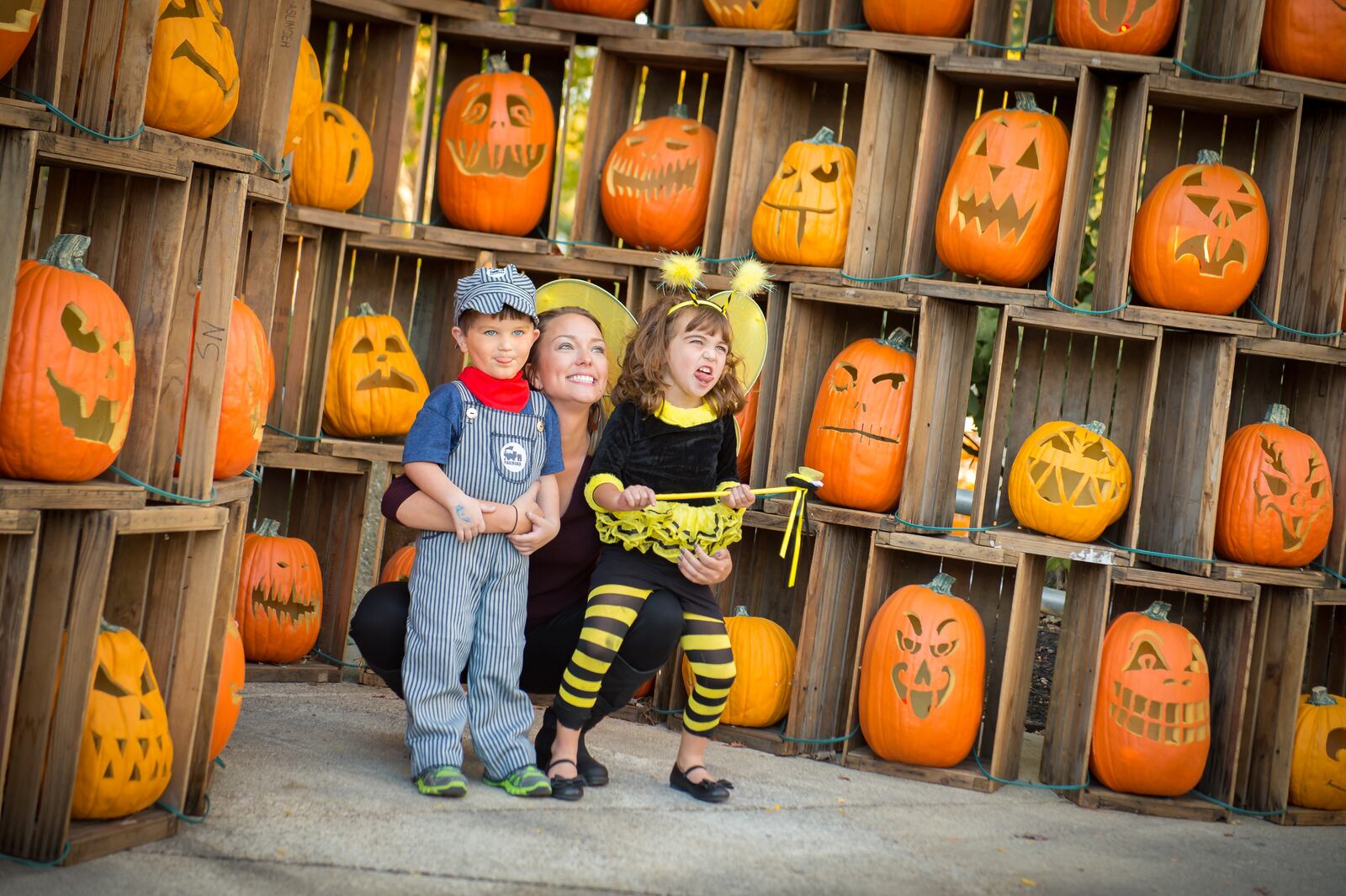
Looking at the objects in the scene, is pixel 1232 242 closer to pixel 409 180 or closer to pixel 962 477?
pixel 962 477

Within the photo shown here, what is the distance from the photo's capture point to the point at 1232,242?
169 inches

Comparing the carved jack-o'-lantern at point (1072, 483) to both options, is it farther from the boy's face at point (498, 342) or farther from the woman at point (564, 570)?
the boy's face at point (498, 342)

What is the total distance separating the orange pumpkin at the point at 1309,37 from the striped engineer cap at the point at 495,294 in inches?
109

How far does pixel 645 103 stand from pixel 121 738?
346 cm

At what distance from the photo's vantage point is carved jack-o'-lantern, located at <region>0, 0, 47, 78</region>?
254 centimetres

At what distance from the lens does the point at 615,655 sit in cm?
363

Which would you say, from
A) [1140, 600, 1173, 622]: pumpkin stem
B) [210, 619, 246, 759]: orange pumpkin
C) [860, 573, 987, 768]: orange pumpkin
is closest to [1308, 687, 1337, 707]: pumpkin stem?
[1140, 600, 1173, 622]: pumpkin stem

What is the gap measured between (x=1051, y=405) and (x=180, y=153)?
324 cm

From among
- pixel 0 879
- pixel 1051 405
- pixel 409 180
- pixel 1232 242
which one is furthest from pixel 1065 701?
pixel 409 180

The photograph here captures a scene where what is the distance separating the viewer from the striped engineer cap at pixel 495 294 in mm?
3463

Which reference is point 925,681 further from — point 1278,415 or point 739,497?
point 1278,415

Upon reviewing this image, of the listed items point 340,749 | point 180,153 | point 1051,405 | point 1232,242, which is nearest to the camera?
point 180,153

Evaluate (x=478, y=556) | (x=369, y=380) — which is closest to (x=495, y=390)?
(x=478, y=556)

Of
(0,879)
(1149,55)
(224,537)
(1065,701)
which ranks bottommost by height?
(0,879)
